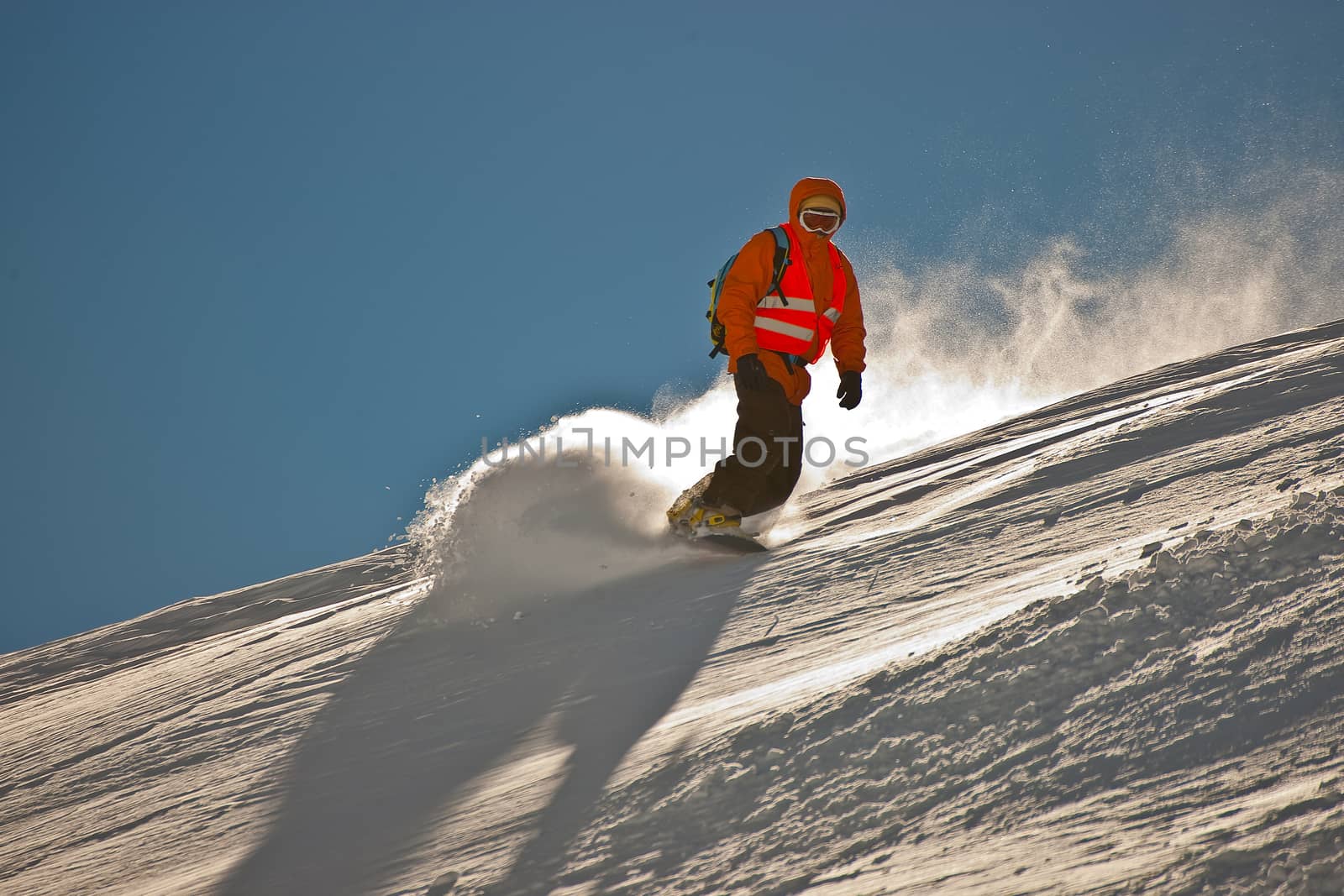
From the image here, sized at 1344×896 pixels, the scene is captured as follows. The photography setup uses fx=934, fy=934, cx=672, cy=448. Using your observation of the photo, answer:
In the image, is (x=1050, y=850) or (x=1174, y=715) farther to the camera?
(x=1174, y=715)

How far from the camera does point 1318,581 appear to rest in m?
2.04

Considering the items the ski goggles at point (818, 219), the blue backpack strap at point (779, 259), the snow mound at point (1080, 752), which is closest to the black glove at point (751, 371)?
the blue backpack strap at point (779, 259)

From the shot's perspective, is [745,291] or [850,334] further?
[850,334]

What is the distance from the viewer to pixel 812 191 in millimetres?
4988

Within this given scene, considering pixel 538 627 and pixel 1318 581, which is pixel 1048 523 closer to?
pixel 1318 581

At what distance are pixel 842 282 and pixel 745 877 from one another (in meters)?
4.06

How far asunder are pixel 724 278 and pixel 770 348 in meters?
0.46

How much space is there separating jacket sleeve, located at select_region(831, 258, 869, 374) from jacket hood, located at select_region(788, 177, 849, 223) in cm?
46

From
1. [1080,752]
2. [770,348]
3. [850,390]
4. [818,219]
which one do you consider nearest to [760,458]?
[770,348]

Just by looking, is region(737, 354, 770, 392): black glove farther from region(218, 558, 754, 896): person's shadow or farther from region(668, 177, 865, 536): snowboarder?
region(218, 558, 754, 896): person's shadow

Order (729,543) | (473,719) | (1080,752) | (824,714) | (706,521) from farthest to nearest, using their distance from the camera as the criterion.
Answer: (706,521) → (729,543) → (473,719) → (824,714) → (1080,752)

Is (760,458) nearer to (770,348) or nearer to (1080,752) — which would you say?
(770,348)

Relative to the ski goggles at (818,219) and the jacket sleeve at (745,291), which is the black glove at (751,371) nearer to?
the jacket sleeve at (745,291)

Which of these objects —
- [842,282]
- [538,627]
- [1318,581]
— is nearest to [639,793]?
[1318,581]
